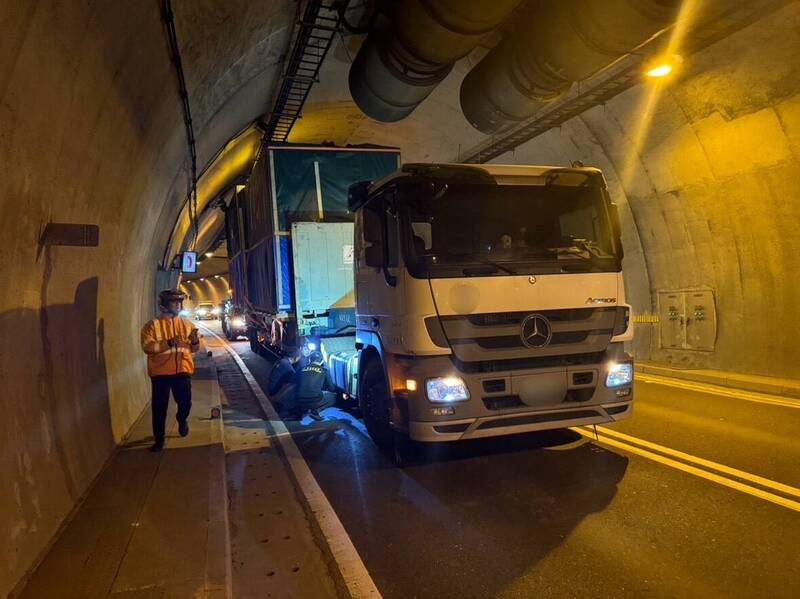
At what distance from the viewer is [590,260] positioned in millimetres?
5285

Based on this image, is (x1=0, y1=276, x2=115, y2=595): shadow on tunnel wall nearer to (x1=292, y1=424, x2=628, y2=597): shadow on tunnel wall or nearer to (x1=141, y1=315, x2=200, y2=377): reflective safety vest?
(x1=141, y1=315, x2=200, y2=377): reflective safety vest

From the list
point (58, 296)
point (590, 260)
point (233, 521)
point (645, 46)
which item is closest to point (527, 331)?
point (590, 260)

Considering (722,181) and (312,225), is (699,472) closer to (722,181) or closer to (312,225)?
(312,225)

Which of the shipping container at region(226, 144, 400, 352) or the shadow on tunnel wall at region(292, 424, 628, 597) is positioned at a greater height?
the shipping container at region(226, 144, 400, 352)

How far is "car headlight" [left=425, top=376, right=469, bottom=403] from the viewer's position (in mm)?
4793

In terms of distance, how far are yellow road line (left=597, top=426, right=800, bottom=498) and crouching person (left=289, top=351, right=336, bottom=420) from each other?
405cm

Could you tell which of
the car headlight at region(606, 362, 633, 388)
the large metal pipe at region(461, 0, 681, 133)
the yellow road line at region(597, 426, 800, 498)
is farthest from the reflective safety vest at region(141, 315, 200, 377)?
the large metal pipe at region(461, 0, 681, 133)

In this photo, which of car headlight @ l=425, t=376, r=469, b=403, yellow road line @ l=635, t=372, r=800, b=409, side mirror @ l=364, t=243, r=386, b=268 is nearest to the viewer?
car headlight @ l=425, t=376, r=469, b=403

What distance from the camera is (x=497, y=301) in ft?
16.2

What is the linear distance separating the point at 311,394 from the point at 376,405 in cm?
230

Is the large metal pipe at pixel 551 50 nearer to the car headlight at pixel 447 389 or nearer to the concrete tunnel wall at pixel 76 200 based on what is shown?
the concrete tunnel wall at pixel 76 200

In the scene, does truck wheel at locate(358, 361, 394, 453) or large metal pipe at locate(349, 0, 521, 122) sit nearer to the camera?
truck wheel at locate(358, 361, 394, 453)

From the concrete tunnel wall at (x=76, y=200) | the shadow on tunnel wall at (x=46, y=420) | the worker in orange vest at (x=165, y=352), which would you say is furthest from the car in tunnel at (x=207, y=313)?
the shadow on tunnel wall at (x=46, y=420)

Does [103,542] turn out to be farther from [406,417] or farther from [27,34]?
[27,34]
